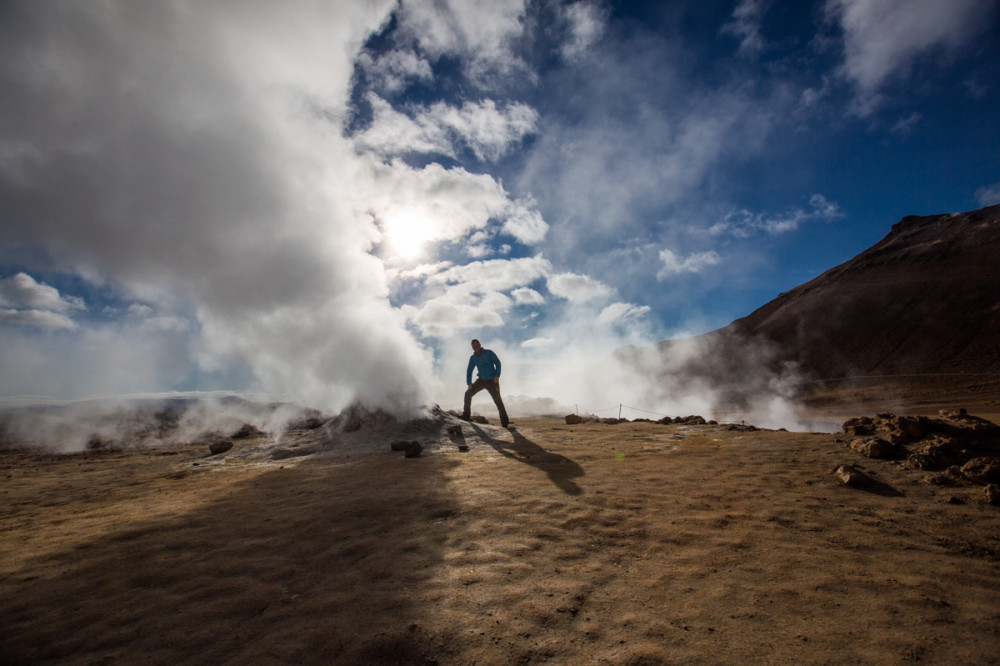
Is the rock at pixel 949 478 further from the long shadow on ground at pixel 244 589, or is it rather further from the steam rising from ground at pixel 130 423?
the steam rising from ground at pixel 130 423

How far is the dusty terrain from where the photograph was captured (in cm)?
237

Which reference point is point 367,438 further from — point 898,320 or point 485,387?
point 898,320

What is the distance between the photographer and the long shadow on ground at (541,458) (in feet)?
18.6

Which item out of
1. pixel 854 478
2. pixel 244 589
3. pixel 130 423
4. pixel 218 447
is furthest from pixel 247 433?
pixel 854 478

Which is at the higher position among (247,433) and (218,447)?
(247,433)

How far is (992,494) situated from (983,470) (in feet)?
1.87

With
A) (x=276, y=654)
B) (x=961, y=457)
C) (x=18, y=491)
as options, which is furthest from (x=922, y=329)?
(x=18, y=491)

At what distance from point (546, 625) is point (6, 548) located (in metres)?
5.72

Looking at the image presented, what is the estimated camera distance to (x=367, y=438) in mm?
9508

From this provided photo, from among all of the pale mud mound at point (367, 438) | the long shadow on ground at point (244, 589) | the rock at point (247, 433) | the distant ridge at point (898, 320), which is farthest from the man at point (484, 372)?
the distant ridge at point (898, 320)

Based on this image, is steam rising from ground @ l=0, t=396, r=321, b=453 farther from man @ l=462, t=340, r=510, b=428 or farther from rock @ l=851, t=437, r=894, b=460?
rock @ l=851, t=437, r=894, b=460

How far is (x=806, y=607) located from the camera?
2.68m

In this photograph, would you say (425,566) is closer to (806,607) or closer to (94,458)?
(806,607)

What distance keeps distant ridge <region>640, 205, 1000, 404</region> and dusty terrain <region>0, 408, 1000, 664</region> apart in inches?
1221
